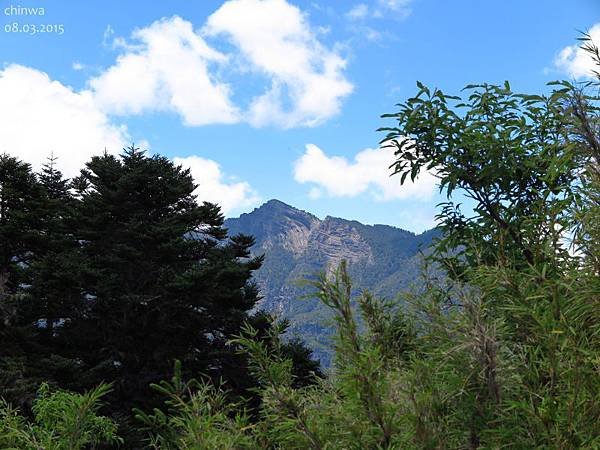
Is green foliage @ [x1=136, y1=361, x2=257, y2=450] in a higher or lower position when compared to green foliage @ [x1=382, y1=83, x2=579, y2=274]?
lower

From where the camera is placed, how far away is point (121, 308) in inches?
1057

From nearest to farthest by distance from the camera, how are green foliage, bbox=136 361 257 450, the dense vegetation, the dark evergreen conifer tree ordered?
the dense vegetation
green foliage, bbox=136 361 257 450
the dark evergreen conifer tree

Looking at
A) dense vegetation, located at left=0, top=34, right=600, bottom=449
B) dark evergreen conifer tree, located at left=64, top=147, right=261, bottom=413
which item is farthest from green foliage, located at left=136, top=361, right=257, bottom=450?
dark evergreen conifer tree, located at left=64, top=147, right=261, bottom=413

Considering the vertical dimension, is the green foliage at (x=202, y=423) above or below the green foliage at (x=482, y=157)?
below

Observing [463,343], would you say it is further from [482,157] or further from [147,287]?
[147,287]

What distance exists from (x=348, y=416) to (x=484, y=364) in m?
0.64

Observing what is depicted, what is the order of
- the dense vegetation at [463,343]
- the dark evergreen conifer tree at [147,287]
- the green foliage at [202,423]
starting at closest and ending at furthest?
the dense vegetation at [463,343] → the green foliage at [202,423] → the dark evergreen conifer tree at [147,287]

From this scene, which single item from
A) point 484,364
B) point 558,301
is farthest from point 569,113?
point 484,364

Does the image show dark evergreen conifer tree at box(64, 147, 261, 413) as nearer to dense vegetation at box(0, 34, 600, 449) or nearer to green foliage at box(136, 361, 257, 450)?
dense vegetation at box(0, 34, 600, 449)

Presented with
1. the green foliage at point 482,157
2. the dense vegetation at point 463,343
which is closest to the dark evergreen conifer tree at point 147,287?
the dense vegetation at point 463,343

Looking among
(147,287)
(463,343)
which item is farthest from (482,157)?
(147,287)

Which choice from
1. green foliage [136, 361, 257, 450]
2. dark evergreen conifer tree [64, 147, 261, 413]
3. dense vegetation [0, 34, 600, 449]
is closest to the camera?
dense vegetation [0, 34, 600, 449]

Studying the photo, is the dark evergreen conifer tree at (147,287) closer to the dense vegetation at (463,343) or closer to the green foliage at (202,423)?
the dense vegetation at (463,343)

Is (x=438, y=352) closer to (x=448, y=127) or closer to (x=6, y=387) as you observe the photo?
(x=448, y=127)
